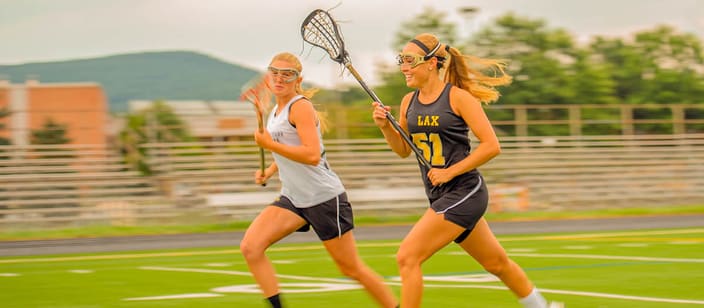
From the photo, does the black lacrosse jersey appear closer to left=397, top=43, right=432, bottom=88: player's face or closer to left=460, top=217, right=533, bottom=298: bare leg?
left=397, top=43, right=432, bottom=88: player's face

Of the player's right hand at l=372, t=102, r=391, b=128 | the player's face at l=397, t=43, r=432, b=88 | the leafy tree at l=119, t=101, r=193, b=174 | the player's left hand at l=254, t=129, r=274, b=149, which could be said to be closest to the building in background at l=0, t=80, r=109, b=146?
the leafy tree at l=119, t=101, r=193, b=174

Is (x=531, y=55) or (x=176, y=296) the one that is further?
(x=531, y=55)

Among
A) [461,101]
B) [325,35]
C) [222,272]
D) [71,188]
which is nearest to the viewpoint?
[461,101]

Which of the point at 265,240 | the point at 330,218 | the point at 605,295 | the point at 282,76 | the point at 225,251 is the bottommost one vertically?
the point at 225,251

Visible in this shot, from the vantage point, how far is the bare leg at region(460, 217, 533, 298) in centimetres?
656

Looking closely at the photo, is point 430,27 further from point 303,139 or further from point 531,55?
point 303,139

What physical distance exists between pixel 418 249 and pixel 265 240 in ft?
3.91

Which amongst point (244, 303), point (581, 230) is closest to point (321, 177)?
point (244, 303)

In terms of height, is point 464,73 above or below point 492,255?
above

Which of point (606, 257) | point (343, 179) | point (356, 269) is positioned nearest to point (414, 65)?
point (356, 269)

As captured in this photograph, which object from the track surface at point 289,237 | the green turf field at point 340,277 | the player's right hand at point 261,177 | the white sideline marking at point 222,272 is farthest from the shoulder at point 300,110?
the track surface at point 289,237

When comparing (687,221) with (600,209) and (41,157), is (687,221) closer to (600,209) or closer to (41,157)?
(600,209)

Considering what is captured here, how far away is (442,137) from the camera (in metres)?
6.46

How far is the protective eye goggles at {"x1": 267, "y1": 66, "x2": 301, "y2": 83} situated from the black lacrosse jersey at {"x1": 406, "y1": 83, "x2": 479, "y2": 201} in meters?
0.93
